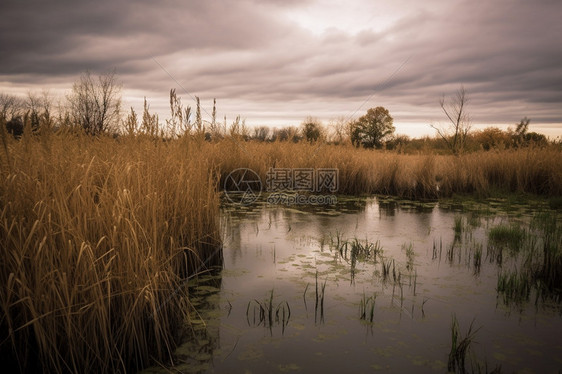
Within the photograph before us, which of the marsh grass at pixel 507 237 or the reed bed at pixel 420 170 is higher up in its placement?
the reed bed at pixel 420 170

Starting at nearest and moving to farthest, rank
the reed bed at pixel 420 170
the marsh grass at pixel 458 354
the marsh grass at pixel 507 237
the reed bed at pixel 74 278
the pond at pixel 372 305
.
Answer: the reed bed at pixel 74 278, the marsh grass at pixel 458 354, the pond at pixel 372 305, the marsh grass at pixel 507 237, the reed bed at pixel 420 170

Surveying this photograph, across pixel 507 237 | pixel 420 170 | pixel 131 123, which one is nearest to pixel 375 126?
pixel 420 170

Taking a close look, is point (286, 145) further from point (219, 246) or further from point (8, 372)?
point (8, 372)

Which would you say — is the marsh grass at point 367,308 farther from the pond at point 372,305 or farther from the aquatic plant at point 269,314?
the aquatic plant at point 269,314

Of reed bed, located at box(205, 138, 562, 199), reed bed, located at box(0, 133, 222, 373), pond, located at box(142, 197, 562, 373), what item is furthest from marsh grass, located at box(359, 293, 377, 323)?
reed bed, located at box(205, 138, 562, 199)

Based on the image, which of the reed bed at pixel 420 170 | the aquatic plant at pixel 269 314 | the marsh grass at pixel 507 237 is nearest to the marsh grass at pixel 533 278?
the marsh grass at pixel 507 237

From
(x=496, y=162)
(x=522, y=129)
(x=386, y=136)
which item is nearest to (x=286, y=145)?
(x=496, y=162)

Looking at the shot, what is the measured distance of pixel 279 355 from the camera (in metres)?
2.27

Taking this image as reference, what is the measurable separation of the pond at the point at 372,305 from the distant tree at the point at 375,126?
129 ft

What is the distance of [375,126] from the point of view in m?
43.9

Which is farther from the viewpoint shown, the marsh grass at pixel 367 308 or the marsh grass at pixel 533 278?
the marsh grass at pixel 533 278

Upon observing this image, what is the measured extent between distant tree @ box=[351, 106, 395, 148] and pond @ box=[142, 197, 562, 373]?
39464 mm

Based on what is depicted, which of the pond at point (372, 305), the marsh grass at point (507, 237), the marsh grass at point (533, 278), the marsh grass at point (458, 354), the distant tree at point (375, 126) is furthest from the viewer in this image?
the distant tree at point (375, 126)

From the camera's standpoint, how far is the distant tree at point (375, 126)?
4344 cm
